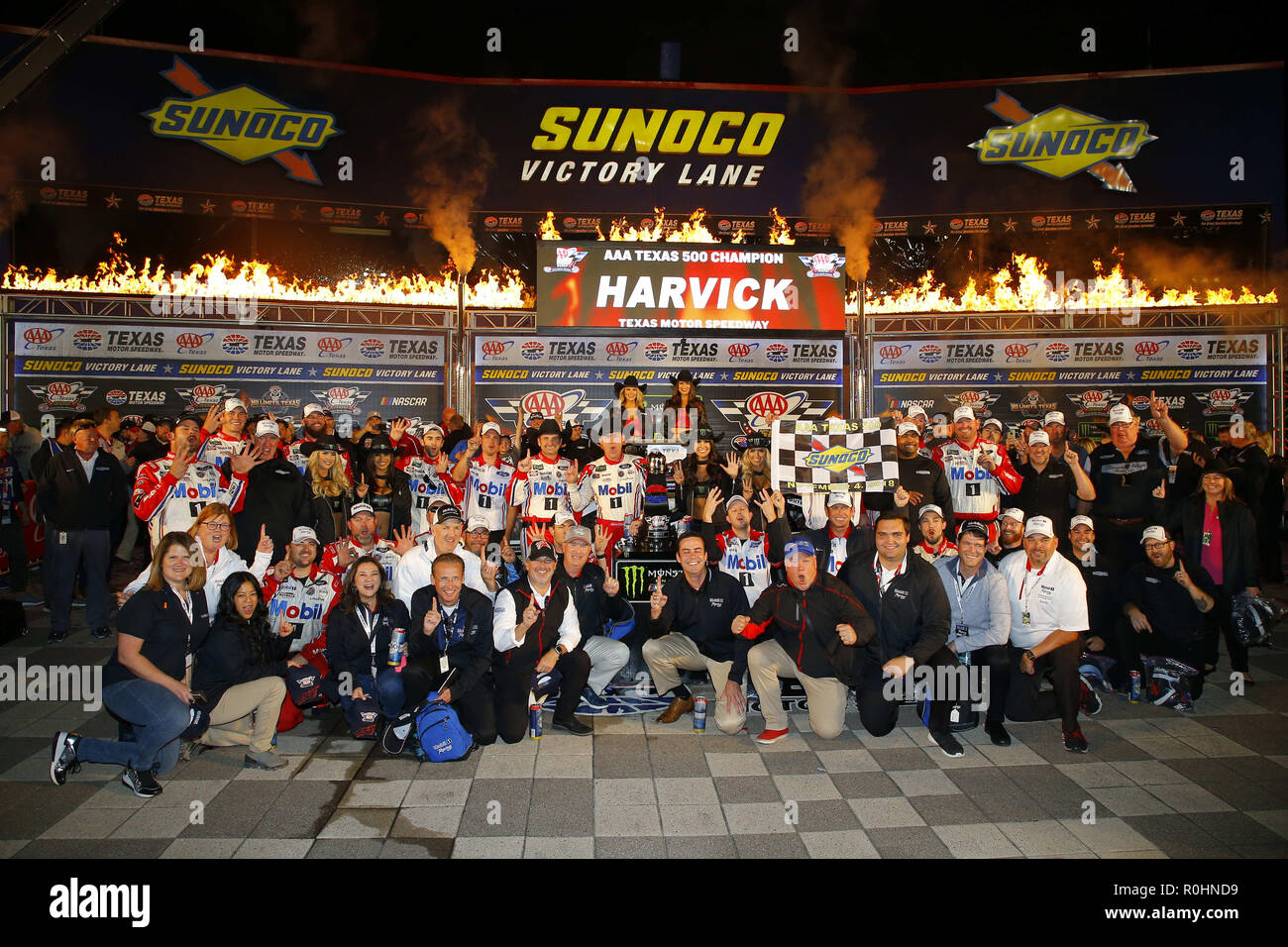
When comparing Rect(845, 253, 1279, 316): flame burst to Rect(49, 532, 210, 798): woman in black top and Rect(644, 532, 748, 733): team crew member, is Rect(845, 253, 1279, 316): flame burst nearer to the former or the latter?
Rect(644, 532, 748, 733): team crew member

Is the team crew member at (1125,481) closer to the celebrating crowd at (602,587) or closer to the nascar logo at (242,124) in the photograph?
the celebrating crowd at (602,587)

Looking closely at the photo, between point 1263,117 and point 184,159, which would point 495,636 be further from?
point 1263,117

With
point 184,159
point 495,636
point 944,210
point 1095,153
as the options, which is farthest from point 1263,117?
point 184,159

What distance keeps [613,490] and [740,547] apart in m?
1.83

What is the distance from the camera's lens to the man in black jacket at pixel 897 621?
19.4ft

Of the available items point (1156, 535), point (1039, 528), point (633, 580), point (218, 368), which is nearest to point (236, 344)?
point (218, 368)

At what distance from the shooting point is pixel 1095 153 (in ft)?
64.2

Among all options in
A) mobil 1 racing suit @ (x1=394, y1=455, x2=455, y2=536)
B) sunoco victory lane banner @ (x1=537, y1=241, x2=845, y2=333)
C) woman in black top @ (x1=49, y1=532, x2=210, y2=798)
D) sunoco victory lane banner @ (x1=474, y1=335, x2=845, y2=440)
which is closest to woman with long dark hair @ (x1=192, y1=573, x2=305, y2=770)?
woman in black top @ (x1=49, y1=532, x2=210, y2=798)

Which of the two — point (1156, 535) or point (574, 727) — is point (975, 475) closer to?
point (1156, 535)

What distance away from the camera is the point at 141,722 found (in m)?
4.94

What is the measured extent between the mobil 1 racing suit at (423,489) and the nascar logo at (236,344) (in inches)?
386

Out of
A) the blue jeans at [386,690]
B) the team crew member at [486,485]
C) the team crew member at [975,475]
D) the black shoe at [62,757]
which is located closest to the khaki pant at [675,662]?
the blue jeans at [386,690]

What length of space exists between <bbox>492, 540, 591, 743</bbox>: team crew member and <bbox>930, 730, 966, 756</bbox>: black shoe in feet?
8.88

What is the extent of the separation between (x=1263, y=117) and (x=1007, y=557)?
2024 centimetres
